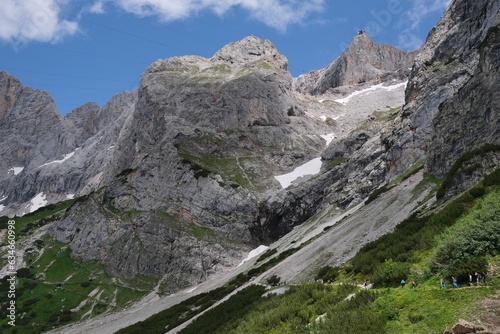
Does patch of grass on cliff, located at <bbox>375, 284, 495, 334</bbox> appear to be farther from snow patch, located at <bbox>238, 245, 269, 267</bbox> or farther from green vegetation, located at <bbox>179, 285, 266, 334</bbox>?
snow patch, located at <bbox>238, 245, 269, 267</bbox>

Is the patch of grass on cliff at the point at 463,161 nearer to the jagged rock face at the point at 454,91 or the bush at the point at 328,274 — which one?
the jagged rock face at the point at 454,91

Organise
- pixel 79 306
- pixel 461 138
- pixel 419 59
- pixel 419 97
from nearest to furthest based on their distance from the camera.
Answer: pixel 461 138 → pixel 419 97 → pixel 79 306 → pixel 419 59

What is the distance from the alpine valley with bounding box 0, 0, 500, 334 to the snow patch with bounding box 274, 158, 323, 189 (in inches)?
27.6

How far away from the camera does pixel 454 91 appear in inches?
2638

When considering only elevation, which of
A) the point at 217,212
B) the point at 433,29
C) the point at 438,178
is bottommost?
the point at 438,178

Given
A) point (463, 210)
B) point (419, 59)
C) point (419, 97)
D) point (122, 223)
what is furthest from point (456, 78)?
point (122, 223)

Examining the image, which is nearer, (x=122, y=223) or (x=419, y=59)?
(x=419, y=59)

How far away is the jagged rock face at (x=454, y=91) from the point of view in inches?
1721

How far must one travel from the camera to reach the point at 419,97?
76188 millimetres

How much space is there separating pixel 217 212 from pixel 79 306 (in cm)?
3799

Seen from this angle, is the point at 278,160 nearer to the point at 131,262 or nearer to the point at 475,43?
the point at 131,262

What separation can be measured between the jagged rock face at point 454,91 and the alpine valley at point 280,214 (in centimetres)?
30

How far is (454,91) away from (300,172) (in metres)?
62.0

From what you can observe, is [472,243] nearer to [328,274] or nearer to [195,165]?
[328,274]
